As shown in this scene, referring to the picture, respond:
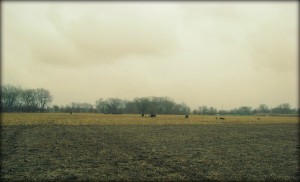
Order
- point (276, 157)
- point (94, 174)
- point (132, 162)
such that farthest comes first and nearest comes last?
point (276, 157) < point (132, 162) < point (94, 174)

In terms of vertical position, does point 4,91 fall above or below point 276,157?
above

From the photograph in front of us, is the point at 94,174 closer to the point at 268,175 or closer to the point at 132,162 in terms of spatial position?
the point at 132,162

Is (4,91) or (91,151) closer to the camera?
(91,151)

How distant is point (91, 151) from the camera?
18312 millimetres

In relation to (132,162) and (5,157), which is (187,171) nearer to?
(132,162)

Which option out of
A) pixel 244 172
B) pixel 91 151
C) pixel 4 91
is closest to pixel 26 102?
pixel 4 91

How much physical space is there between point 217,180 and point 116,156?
23.9 ft

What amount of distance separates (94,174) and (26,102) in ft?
502

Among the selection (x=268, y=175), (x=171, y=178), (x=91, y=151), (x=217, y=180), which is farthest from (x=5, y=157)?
(x=268, y=175)

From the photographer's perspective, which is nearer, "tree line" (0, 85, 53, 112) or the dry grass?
the dry grass

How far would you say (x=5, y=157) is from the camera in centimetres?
1582

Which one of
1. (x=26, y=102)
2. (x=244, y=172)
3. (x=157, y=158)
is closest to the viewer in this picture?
(x=244, y=172)

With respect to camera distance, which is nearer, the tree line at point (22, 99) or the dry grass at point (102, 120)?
the dry grass at point (102, 120)

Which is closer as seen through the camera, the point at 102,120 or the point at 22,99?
the point at 102,120
